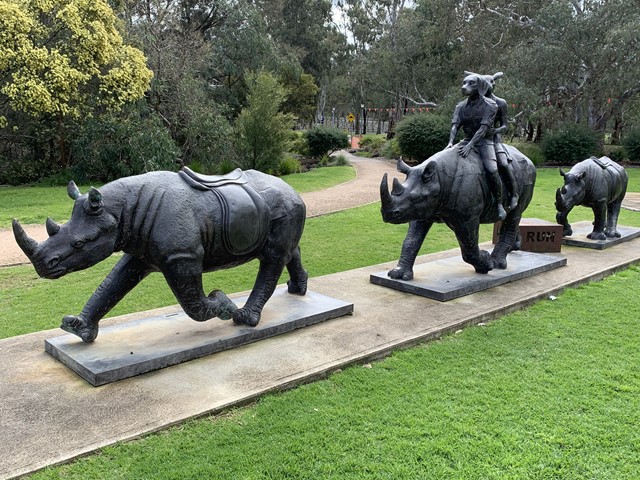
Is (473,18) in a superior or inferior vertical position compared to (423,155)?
superior

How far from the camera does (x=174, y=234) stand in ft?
14.6

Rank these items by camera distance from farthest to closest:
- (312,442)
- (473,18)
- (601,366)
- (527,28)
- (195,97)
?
(473,18) < (527,28) < (195,97) < (601,366) < (312,442)

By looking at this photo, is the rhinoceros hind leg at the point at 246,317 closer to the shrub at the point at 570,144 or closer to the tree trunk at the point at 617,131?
the shrub at the point at 570,144

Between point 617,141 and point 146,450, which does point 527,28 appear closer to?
point 617,141

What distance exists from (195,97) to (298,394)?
67.7 ft

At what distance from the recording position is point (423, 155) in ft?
99.2

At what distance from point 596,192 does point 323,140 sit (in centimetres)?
2459

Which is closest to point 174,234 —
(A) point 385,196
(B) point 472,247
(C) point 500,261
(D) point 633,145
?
(A) point 385,196

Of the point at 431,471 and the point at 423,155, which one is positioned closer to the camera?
the point at 431,471

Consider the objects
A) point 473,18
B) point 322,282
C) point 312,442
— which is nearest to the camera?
point 312,442

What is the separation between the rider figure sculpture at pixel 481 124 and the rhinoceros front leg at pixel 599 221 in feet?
12.7

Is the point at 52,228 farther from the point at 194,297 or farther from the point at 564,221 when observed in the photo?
the point at 564,221

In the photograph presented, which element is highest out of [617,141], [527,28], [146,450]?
[527,28]

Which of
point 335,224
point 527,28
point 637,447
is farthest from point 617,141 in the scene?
point 637,447
